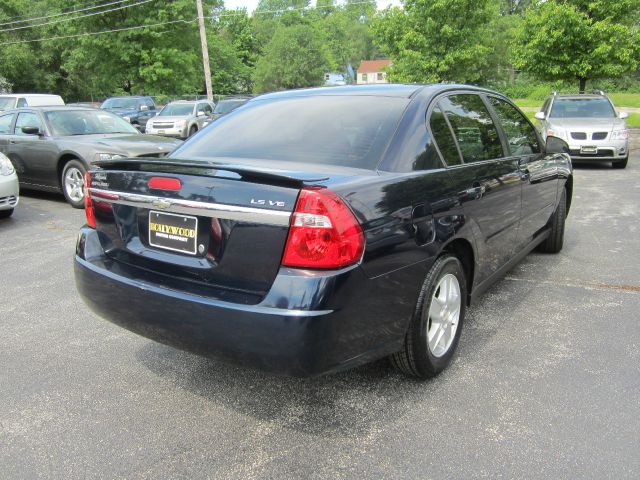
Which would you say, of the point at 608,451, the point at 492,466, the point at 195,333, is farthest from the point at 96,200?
the point at 608,451

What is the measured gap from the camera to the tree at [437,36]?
20.6m

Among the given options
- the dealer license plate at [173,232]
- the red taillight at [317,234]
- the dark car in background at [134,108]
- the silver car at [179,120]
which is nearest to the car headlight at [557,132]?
the red taillight at [317,234]

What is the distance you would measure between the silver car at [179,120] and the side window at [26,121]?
894 centimetres

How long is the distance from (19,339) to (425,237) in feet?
9.23

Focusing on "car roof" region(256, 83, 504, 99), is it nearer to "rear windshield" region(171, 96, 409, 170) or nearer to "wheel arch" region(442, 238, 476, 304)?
"rear windshield" region(171, 96, 409, 170)

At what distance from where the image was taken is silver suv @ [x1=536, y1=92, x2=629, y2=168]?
11305 mm

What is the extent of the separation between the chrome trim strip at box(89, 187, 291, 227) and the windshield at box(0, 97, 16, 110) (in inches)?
632

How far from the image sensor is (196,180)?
8.07 ft

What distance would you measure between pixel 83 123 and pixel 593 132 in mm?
9908

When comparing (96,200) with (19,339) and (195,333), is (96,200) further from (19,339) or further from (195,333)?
(19,339)

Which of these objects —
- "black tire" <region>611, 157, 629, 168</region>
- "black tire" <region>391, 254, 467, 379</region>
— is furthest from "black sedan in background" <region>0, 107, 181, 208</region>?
"black tire" <region>611, 157, 629, 168</region>

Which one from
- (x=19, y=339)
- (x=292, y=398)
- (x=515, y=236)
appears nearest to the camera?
(x=292, y=398)

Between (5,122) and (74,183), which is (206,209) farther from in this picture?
(5,122)

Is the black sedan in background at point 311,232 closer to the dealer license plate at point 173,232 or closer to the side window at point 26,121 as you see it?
the dealer license plate at point 173,232
